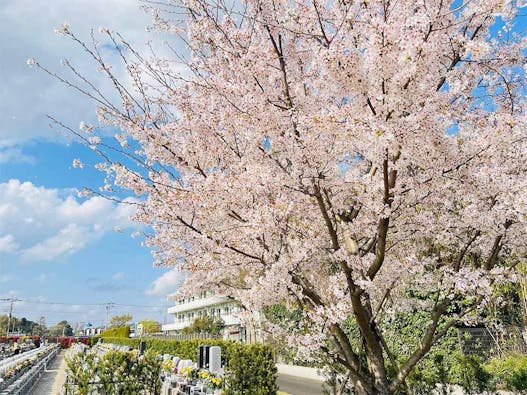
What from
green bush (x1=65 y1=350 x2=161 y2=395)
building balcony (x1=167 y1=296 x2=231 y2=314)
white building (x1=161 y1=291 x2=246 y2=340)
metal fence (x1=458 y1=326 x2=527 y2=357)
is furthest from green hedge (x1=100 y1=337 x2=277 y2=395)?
building balcony (x1=167 y1=296 x2=231 y2=314)

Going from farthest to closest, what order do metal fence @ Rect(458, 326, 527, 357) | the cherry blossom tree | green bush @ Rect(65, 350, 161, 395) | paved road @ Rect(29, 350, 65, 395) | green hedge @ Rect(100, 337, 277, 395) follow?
1. paved road @ Rect(29, 350, 65, 395)
2. metal fence @ Rect(458, 326, 527, 357)
3. green hedge @ Rect(100, 337, 277, 395)
4. green bush @ Rect(65, 350, 161, 395)
5. the cherry blossom tree

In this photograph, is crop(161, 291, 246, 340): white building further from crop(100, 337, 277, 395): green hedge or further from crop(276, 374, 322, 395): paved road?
crop(100, 337, 277, 395): green hedge

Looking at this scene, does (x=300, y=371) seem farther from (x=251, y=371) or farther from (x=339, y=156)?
(x=339, y=156)

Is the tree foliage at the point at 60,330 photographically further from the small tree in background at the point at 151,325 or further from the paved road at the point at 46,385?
the paved road at the point at 46,385

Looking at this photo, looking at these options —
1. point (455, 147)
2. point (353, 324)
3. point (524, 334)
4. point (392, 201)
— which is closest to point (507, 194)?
point (455, 147)

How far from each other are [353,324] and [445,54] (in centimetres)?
1508

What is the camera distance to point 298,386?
17.2 m

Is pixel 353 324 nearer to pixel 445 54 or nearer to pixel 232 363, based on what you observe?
pixel 232 363

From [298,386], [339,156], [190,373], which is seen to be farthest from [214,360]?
[339,156]

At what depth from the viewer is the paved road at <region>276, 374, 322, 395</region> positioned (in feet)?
51.0

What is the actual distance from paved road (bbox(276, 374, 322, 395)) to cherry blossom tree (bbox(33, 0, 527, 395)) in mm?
11344

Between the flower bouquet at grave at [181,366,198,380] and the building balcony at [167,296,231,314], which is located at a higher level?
the building balcony at [167,296,231,314]

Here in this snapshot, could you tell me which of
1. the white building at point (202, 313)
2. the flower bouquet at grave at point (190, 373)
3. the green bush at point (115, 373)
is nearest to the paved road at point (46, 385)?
the flower bouquet at grave at point (190, 373)

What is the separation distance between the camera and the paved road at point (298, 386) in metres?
15.6
